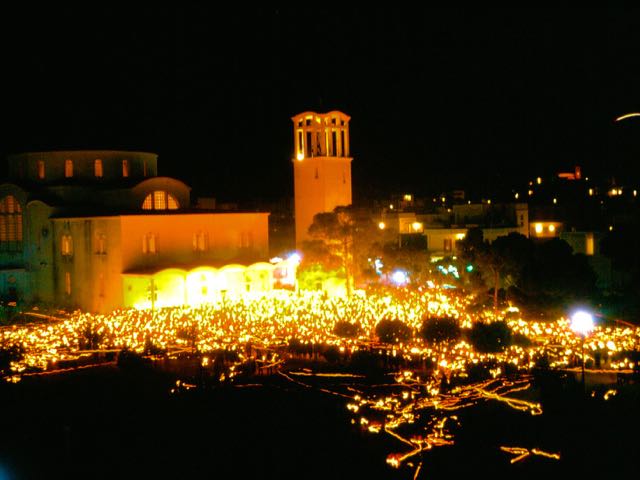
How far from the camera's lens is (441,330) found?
17.5 meters

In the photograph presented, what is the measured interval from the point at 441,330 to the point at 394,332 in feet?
4.46

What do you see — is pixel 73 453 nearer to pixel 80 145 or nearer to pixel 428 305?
pixel 428 305

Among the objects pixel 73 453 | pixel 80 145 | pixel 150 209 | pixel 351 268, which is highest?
pixel 80 145

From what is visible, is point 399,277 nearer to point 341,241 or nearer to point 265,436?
point 341,241

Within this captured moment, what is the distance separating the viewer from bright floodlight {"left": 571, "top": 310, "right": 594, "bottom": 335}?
17156 millimetres

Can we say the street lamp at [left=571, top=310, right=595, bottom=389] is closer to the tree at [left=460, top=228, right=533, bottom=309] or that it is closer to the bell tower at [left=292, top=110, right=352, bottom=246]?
the tree at [left=460, top=228, right=533, bottom=309]

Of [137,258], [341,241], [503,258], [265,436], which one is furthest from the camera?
[341,241]

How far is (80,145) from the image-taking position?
29469 millimetres

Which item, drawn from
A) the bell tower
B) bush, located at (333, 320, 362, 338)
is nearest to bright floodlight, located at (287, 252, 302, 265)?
the bell tower

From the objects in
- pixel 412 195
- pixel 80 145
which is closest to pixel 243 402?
pixel 80 145

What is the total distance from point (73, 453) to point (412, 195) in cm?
4867

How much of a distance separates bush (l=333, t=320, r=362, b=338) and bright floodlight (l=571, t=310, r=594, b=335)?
5.40 metres

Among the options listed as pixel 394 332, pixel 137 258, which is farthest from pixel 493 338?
pixel 137 258

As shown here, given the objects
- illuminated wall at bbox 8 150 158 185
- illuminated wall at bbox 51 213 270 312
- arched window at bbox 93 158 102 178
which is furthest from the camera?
arched window at bbox 93 158 102 178
